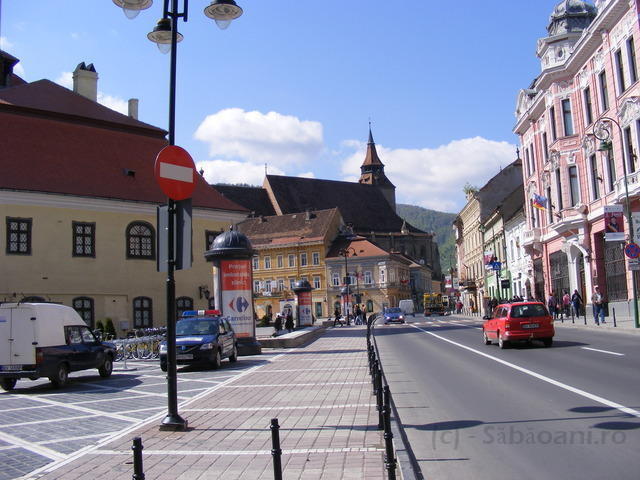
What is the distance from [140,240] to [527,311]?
2513 cm

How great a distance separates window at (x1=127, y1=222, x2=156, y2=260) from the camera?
3856 centimetres

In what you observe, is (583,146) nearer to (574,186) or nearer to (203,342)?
(574,186)

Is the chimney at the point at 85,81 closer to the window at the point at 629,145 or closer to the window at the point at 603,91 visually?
the window at the point at 603,91

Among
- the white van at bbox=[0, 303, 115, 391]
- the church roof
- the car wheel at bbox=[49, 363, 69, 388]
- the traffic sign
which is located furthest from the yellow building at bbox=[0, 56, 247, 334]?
the church roof

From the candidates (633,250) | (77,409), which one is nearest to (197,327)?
(77,409)

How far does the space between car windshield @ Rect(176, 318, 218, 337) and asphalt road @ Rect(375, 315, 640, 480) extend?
6293 mm

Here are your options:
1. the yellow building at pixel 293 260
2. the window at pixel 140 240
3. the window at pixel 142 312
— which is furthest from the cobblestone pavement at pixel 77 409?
the yellow building at pixel 293 260

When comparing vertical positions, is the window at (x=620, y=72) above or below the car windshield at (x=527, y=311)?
above

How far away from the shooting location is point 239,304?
25.7 meters

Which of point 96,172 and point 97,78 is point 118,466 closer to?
point 96,172

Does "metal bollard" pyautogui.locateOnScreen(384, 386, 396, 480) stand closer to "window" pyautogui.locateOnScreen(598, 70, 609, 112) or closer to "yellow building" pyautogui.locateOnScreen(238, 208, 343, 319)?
"window" pyautogui.locateOnScreen(598, 70, 609, 112)

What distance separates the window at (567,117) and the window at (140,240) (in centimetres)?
2639

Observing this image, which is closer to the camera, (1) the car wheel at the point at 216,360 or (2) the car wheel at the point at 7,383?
(2) the car wheel at the point at 7,383

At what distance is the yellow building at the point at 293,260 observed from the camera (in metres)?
93.6
